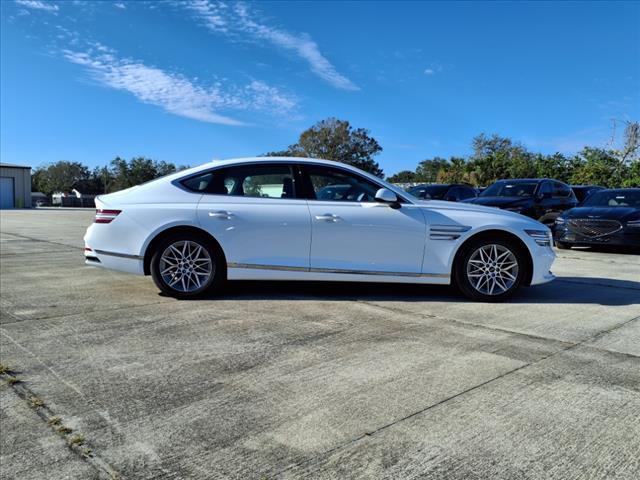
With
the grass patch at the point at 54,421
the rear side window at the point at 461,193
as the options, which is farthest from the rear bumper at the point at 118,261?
the rear side window at the point at 461,193

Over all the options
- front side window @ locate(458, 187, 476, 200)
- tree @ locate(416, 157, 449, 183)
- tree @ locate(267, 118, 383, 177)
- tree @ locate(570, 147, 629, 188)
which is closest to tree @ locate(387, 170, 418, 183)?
tree @ locate(416, 157, 449, 183)

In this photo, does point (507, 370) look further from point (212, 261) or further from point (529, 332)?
point (212, 261)

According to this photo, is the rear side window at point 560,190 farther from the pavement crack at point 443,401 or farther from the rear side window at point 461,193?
the pavement crack at point 443,401

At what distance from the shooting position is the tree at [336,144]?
59.7 m

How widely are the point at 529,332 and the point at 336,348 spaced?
1.70 metres

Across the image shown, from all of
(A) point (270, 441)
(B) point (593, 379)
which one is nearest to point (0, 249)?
(A) point (270, 441)

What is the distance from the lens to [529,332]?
14.0 ft

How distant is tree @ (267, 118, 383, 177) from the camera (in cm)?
5972

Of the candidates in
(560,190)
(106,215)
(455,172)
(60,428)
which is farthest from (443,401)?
(455,172)

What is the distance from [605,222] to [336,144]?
5177 cm

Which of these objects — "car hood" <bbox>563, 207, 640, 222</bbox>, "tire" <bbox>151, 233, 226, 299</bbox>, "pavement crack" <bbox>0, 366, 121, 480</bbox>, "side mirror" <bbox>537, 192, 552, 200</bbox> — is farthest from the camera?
"side mirror" <bbox>537, 192, 552, 200</bbox>

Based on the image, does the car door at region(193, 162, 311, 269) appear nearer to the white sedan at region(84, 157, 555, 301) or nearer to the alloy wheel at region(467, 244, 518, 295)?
the white sedan at region(84, 157, 555, 301)

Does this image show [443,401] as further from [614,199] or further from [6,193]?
[6,193]

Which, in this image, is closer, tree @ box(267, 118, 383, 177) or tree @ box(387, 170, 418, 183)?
tree @ box(267, 118, 383, 177)
